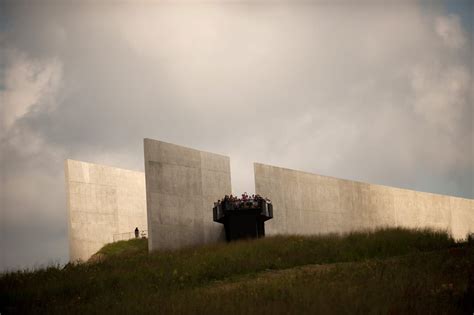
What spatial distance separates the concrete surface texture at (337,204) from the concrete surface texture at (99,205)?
8.29 metres

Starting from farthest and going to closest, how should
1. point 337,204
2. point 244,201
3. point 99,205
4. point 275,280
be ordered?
1. point 337,204
2. point 99,205
3. point 244,201
4. point 275,280

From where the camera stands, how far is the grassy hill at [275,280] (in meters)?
10.3

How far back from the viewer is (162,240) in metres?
23.1

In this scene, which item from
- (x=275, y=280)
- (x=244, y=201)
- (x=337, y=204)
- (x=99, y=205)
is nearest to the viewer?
(x=275, y=280)

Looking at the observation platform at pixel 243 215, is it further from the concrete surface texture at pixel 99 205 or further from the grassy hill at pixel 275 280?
the concrete surface texture at pixel 99 205

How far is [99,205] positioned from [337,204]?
11.1 metres

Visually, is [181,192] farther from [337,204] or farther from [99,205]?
[337,204]

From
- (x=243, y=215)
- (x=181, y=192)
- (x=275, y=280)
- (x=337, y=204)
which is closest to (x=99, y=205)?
(x=181, y=192)

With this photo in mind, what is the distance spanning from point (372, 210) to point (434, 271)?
2130 cm

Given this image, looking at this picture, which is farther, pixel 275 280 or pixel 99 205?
pixel 99 205

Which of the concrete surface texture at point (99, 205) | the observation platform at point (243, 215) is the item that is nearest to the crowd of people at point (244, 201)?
the observation platform at point (243, 215)

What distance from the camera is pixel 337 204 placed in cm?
3152

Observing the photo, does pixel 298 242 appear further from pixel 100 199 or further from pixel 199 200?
pixel 100 199

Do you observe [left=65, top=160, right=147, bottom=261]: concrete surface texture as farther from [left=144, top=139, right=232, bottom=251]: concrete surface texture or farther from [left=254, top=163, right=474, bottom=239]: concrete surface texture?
[left=254, top=163, right=474, bottom=239]: concrete surface texture
